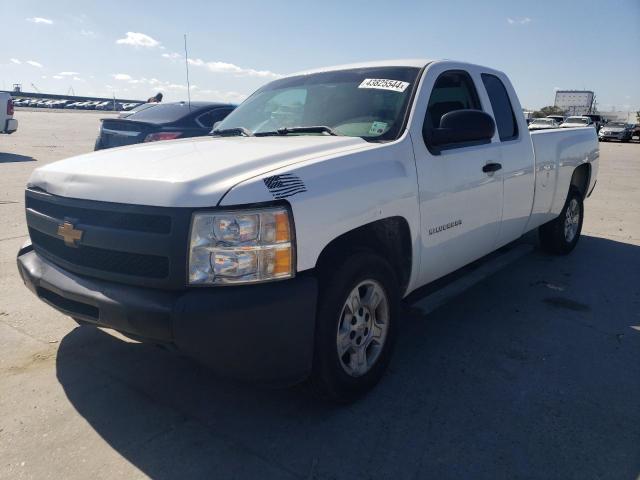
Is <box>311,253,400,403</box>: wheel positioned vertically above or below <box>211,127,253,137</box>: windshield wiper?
below

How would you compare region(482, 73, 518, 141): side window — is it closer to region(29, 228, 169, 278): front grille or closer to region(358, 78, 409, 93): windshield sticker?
region(358, 78, 409, 93): windshield sticker

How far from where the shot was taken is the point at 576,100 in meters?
52.9

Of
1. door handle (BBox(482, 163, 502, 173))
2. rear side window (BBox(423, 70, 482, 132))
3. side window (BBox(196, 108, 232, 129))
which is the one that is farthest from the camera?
side window (BBox(196, 108, 232, 129))

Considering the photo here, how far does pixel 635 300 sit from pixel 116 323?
438cm

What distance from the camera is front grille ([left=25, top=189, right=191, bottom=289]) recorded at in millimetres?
2262

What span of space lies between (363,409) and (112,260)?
5.05 ft

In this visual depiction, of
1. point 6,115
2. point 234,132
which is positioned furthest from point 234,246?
point 6,115

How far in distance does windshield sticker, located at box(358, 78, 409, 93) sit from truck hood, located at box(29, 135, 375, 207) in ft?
1.92

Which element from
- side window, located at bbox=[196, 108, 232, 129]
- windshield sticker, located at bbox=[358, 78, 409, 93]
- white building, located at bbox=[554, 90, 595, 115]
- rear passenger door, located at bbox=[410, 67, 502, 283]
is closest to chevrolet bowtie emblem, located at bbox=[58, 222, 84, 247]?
rear passenger door, located at bbox=[410, 67, 502, 283]

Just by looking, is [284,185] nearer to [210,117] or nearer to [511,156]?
[511,156]

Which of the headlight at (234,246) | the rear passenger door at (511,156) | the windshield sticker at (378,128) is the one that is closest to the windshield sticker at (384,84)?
the windshield sticker at (378,128)

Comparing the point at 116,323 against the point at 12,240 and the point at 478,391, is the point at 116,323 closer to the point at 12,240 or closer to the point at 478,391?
the point at 478,391

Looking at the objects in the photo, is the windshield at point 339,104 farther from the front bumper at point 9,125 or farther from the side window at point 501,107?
the front bumper at point 9,125

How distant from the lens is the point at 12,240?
5.85 metres
